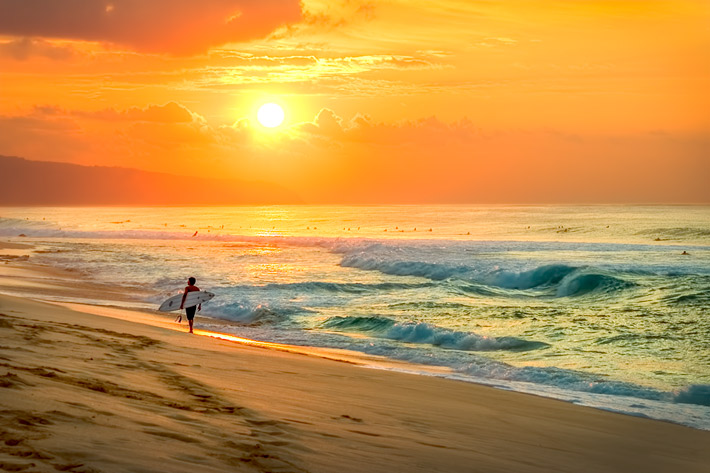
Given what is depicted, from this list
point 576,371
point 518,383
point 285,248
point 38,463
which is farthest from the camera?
point 285,248

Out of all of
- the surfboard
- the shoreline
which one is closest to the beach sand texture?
the shoreline

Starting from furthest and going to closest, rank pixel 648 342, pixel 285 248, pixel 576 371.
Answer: pixel 285 248, pixel 648 342, pixel 576 371

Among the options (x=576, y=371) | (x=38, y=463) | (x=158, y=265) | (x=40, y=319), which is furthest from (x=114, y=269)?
(x=38, y=463)

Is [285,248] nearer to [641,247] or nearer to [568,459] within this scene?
[641,247]

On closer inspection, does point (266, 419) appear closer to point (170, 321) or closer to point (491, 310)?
point (170, 321)

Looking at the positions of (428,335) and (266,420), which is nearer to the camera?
(266,420)

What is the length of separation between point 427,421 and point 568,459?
1717mm

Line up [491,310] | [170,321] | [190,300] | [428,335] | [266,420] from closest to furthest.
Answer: [266,420]
[428,335]
[190,300]
[170,321]
[491,310]

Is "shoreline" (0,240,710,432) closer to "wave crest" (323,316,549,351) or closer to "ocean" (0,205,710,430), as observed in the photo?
"ocean" (0,205,710,430)

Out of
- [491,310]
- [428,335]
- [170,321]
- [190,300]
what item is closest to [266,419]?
[428,335]

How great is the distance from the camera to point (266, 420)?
7617 mm

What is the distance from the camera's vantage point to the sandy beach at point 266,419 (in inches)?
230

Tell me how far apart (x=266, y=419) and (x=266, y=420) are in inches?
2.0

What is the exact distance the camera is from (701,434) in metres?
10.1
